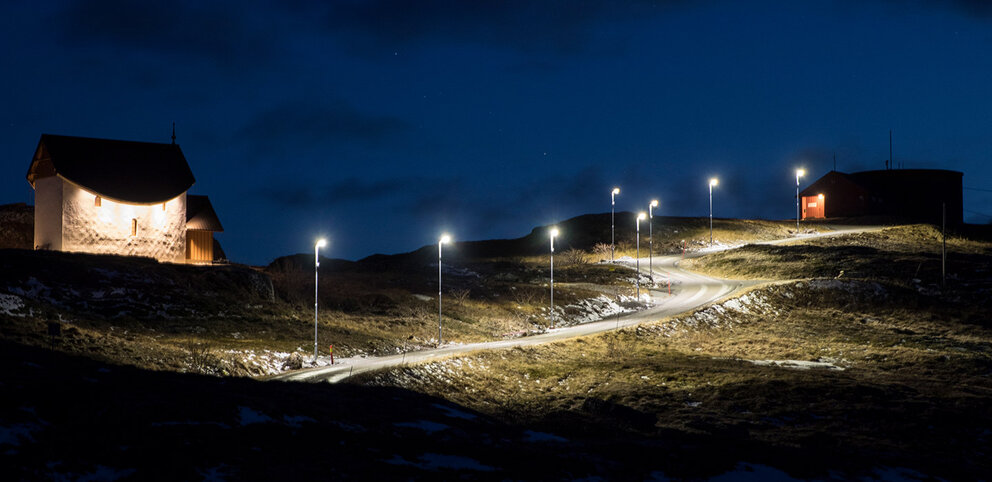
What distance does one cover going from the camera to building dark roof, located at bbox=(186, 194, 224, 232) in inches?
2272

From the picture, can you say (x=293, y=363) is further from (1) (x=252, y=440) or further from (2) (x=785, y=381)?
(2) (x=785, y=381)

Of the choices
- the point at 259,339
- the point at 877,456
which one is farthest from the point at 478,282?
the point at 877,456

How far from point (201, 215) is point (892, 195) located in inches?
3688

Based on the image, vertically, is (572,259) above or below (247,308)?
above

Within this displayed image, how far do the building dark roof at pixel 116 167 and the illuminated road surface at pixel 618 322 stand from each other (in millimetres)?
25444

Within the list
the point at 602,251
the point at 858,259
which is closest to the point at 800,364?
the point at 858,259

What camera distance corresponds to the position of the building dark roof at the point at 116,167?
48.6 metres

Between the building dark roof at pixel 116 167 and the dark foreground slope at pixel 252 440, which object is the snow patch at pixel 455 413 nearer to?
the dark foreground slope at pixel 252 440

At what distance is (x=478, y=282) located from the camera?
62.6 m

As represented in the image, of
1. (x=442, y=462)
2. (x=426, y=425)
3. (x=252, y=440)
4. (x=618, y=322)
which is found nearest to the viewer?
(x=252, y=440)

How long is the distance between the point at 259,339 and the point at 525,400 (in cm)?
1430

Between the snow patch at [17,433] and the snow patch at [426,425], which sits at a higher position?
the snow patch at [17,433]

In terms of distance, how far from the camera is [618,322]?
4784 cm

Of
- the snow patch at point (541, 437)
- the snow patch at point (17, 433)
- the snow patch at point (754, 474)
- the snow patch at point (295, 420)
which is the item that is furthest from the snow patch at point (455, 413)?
the snow patch at point (17, 433)
